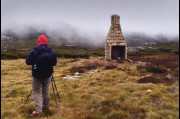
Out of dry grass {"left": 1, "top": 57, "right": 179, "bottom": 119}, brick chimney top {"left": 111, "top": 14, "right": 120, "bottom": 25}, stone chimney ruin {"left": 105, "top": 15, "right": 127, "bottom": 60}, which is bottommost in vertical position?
dry grass {"left": 1, "top": 57, "right": 179, "bottom": 119}

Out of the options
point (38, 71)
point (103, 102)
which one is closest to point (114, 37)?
point (103, 102)

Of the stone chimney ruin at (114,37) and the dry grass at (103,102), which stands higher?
the stone chimney ruin at (114,37)

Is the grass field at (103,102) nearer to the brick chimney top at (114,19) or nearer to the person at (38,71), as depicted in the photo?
the person at (38,71)

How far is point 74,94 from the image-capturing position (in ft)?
50.3

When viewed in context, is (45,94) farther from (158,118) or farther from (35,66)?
(158,118)

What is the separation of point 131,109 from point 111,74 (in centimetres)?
1118

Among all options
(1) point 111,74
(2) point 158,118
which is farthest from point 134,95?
(1) point 111,74

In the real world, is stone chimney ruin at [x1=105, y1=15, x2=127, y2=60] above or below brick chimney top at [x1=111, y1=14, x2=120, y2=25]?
below

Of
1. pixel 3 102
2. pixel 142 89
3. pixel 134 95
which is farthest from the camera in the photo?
pixel 142 89

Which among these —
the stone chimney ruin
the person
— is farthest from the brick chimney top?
the person

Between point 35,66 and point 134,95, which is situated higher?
point 35,66

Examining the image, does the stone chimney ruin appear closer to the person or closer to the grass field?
the grass field

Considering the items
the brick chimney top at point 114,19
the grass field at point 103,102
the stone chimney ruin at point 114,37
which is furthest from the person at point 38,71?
the brick chimney top at point 114,19

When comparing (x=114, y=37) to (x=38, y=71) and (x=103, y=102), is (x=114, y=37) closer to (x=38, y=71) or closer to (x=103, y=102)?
(x=103, y=102)
